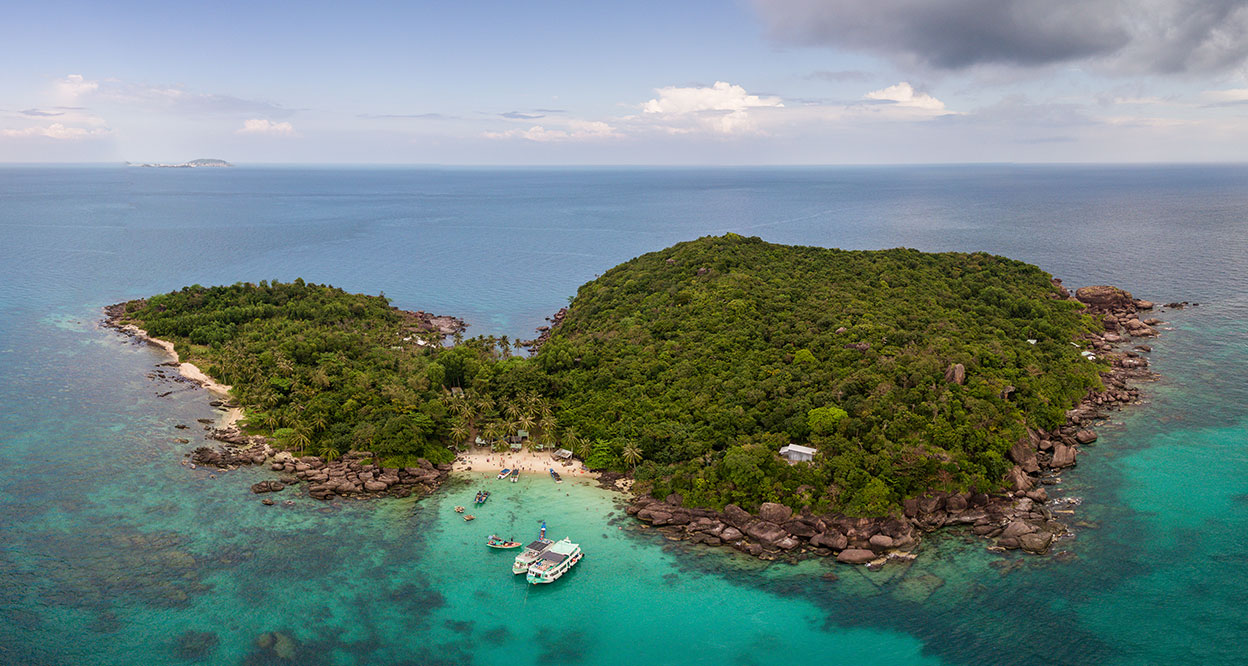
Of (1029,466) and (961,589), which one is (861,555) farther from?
(1029,466)

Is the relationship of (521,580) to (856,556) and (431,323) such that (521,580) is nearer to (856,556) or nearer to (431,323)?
(856,556)

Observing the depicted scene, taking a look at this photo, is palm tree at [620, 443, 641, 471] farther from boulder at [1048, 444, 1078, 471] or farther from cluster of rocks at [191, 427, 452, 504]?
boulder at [1048, 444, 1078, 471]

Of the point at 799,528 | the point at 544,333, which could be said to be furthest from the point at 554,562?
the point at 544,333

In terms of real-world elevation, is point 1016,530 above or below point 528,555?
above

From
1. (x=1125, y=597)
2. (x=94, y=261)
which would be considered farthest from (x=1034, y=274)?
(x=94, y=261)

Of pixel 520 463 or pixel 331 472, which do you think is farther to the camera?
pixel 520 463

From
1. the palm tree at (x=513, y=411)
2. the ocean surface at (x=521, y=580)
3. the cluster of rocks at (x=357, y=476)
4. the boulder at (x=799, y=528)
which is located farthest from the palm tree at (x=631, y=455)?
the cluster of rocks at (x=357, y=476)

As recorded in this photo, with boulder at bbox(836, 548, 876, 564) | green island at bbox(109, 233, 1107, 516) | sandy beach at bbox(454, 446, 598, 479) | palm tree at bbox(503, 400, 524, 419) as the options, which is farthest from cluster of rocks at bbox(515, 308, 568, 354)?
boulder at bbox(836, 548, 876, 564)
